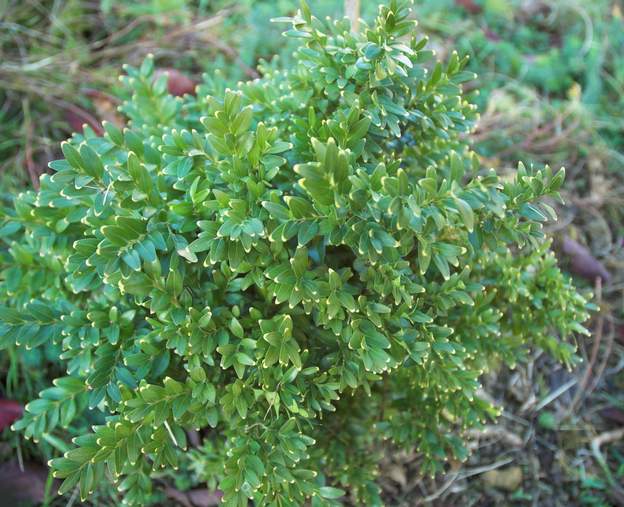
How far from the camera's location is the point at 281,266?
1559 mm

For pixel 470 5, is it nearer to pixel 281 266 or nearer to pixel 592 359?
pixel 592 359

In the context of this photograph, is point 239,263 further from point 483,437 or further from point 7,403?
point 483,437

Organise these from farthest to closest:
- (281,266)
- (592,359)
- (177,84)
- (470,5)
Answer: (470,5), (177,84), (592,359), (281,266)

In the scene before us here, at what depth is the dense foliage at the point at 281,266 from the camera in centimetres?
151

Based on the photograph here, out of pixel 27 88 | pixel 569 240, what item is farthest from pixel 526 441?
pixel 27 88

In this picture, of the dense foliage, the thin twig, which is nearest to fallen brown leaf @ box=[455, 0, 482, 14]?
the thin twig

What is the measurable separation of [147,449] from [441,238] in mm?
943

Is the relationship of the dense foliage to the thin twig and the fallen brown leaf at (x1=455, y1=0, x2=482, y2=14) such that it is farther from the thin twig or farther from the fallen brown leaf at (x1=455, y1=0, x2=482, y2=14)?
the fallen brown leaf at (x1=455, y1=0, x2=482, y2=14)

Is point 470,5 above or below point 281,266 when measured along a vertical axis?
below

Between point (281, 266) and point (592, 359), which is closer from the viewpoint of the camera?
point (281, 266)

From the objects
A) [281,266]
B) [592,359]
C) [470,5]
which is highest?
[281,266]

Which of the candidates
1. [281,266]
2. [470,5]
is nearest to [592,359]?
[281,266]

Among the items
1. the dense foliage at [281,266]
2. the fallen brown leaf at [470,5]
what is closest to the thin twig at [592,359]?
the dense foliage at [281,266]

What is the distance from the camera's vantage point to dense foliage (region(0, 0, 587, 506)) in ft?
4.97
